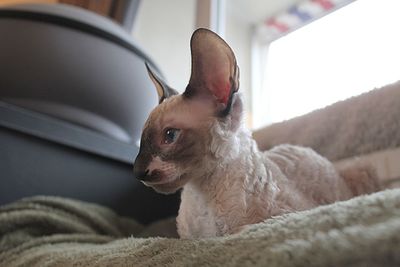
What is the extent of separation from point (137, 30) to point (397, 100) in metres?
1.15

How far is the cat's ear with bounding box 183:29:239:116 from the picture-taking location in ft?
1.59

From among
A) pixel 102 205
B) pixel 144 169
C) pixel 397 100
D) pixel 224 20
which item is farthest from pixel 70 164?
pixel 224 20

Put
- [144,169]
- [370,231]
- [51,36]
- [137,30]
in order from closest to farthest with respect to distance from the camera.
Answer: [370,231], [144,169], [51,36], [137,30]

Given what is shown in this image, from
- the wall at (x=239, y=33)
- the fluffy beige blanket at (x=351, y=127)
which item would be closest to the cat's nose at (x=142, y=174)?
the fluffy beige blanket at (x=351, y=127)

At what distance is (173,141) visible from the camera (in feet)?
1.63

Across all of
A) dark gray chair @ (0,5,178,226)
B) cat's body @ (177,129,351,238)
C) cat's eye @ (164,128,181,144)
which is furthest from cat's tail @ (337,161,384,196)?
dark gray chair @ (0,5,178,226)

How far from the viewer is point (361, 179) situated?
2.21 ft

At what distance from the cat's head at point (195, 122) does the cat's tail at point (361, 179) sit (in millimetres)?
245

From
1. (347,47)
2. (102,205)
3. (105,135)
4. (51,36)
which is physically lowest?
(102,205)

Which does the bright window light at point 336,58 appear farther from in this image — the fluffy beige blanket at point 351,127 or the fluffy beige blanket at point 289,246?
the fluffy beige blanket at point 289,246

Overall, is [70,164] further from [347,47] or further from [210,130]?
[347,47]

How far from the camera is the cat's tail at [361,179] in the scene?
66 cm

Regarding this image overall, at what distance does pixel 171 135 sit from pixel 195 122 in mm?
33

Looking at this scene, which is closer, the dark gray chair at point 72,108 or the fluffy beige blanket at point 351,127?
the fluffy beige blanket at point 351,127
